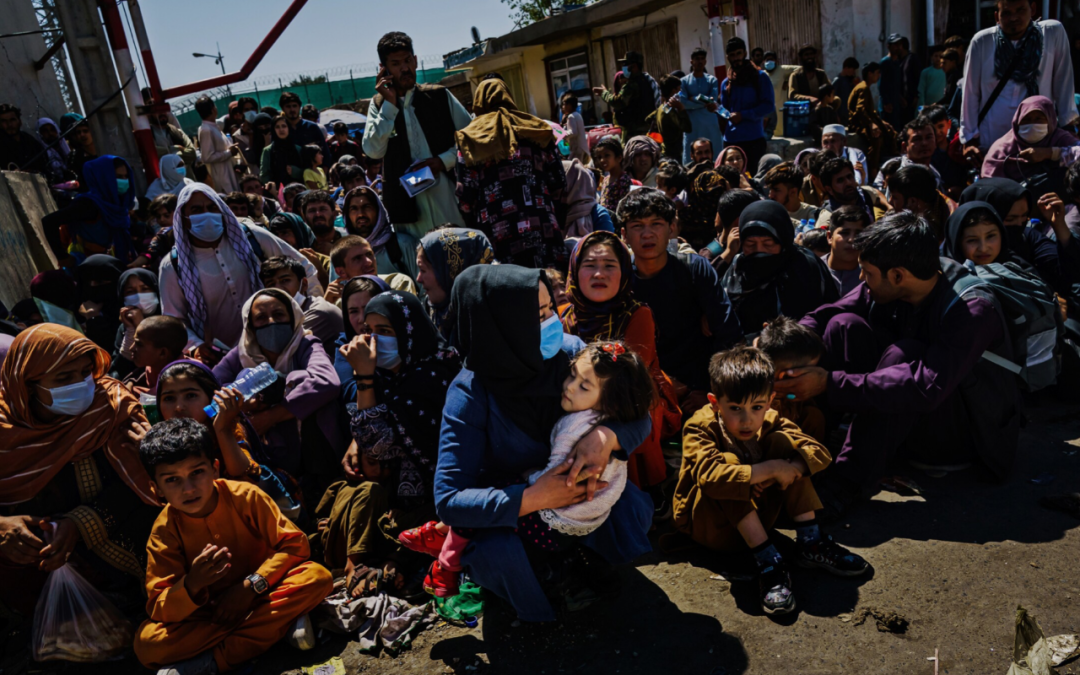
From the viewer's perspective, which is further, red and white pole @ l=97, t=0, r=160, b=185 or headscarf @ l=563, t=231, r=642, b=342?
red and white pole @ l=97, t=0, r=160, b=185

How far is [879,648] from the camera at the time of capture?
8.37 ft

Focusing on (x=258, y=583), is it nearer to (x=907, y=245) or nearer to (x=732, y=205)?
(x=907, y=245)

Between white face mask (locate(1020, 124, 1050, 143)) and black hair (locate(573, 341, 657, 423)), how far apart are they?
4617 mm

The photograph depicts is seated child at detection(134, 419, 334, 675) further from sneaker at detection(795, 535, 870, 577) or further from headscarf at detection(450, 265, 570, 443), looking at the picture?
sneaker at detection(795, 535, 870, 577)

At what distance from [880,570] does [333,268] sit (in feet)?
12.5

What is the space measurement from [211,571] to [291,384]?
1232 millimetres

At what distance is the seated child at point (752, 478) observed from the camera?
9.57 feet

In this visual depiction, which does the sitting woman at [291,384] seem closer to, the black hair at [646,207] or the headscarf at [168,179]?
the black hair at [646,207]

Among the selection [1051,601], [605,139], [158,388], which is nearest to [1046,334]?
[1051,601]

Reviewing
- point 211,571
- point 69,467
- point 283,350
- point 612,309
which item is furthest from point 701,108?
point 211,571

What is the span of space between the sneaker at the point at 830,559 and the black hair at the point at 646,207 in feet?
6.60

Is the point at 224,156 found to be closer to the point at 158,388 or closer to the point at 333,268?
the point at 333,268

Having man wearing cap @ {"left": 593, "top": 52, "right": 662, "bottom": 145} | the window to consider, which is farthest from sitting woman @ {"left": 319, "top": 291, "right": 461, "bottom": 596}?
the window

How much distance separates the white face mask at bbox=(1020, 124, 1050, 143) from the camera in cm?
547
